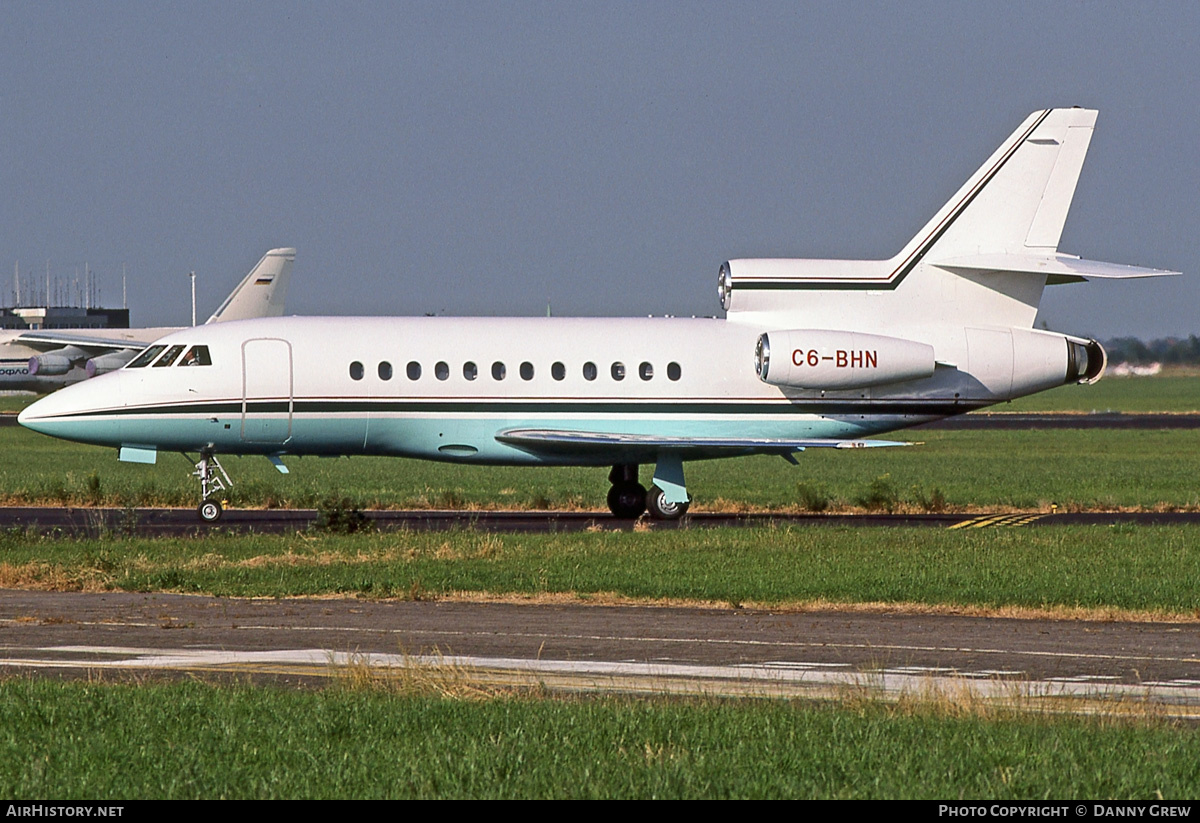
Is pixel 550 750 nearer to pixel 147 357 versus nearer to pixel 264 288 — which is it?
pixel 147 357

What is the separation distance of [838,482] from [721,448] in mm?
17333

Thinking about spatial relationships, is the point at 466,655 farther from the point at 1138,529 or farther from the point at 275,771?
the point at 1138,529

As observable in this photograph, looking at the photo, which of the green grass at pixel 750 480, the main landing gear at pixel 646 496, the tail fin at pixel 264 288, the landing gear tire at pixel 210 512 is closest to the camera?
the landing gear tire at pixel 210 512

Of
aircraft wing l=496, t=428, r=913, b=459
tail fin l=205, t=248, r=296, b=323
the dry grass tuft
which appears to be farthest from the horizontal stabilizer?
tail fin l=205, t=248, r=296, b=323

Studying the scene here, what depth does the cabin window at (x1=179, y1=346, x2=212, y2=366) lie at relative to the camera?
105 ft

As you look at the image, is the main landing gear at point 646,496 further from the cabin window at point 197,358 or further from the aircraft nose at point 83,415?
the aircraft nose at point 83,415

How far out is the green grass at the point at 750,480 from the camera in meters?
Result: 38.4

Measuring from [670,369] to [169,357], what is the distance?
385 inches

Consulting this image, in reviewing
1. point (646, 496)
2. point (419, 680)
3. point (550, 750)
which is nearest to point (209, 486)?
point (646, 496)

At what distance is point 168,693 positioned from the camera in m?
12.8

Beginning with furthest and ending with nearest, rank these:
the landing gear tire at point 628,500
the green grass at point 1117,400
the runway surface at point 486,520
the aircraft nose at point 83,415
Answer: the green grass at point 1117,400 → the landing gear tire at point 628,500 → the aircraft nose at point 83,415 → the runway surface at point 486,520

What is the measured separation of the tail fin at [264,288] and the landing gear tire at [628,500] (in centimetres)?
4360

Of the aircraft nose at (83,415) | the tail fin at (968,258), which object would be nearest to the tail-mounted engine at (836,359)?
the tail fin at (968,258)

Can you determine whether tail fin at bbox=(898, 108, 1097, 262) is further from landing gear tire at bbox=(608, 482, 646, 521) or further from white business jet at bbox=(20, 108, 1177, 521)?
landing gear tire at bbox=(608, 482, 646, 521)
